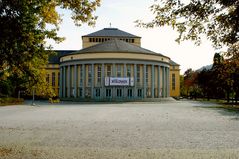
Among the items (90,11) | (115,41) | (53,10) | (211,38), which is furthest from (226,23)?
(115,41)

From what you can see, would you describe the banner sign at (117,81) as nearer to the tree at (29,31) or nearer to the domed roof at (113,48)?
the domed roof at (113,48)

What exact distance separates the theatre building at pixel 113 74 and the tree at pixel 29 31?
51.9 meters

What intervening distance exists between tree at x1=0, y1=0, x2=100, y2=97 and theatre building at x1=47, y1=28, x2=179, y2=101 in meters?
51.9

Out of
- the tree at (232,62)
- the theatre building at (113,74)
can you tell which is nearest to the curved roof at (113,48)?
the theatre building at (113,74)

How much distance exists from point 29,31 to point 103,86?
5548cm

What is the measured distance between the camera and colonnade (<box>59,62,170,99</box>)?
66188 mm

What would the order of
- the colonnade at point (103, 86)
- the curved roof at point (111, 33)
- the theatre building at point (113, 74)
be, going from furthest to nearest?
the curved roof at point (111, 33)
the colonnade at point (103, 86)
the theatre building at point (113, 74)

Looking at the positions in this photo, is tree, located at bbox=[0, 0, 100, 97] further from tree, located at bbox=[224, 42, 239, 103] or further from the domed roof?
the domed roof

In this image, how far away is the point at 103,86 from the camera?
65.8 m

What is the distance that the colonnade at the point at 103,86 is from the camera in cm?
6619

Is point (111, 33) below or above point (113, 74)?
above

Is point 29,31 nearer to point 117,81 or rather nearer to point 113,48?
point 117,81

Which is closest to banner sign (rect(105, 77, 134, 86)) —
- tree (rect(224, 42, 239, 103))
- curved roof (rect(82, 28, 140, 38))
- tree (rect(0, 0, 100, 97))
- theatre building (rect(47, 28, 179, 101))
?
theatre building (rect(47, 28, 179, 101))

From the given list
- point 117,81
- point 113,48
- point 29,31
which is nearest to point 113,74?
point 117,81
